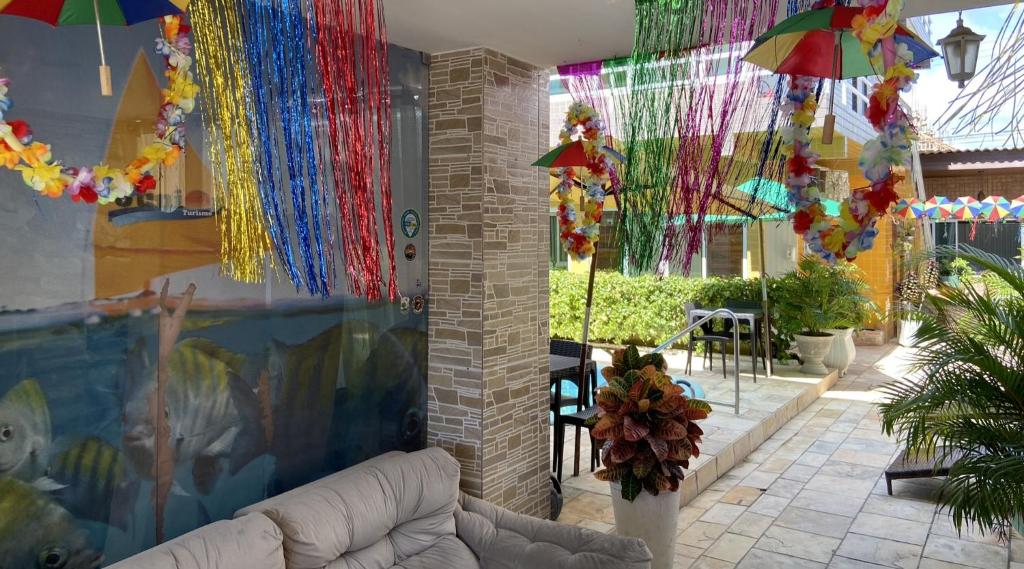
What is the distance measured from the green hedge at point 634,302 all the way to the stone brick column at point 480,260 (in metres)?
6.07

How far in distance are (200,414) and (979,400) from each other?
3.25m

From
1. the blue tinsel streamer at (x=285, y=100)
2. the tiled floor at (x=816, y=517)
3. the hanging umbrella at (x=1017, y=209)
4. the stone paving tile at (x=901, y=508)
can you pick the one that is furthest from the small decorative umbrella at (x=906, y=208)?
the blue tinsel streamer at (x=285, y=100)

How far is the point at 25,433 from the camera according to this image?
95.4 inches

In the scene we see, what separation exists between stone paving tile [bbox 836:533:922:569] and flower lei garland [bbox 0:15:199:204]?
401 cm

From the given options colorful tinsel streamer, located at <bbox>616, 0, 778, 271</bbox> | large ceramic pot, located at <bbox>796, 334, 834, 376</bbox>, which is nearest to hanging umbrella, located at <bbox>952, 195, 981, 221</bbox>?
large ceramic pot, located at <bbox>796, 334, 834, 376</bbox>

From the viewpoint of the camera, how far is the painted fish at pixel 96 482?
255 centimetres

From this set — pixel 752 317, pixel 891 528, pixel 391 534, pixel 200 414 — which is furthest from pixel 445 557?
pixel 752 317

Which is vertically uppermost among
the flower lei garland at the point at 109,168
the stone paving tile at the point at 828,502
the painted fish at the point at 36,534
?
→ the flower lei garland at the point at 109,168

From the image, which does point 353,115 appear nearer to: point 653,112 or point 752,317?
point 653,112

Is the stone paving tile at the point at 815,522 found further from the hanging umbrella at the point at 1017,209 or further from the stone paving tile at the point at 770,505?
the hanging umbrella at the point at 1017,209

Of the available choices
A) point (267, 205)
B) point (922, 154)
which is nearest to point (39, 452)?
point (267, 205)

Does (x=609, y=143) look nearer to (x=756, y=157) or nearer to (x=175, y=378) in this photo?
(x=756, y=157)

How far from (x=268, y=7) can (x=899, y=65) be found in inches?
73.2

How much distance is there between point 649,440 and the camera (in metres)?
3.69
